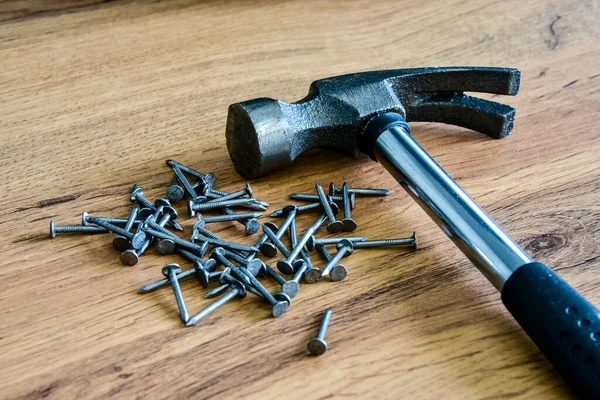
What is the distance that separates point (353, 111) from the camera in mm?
1488

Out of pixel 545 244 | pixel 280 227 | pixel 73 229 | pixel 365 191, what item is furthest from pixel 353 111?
pixel 73 229

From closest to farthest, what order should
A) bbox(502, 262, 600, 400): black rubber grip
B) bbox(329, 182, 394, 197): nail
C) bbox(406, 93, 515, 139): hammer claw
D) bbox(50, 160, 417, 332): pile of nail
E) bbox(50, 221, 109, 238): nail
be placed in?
bbox(502, 262, 600, 400): black rubber grip, bbox(50, 160, 417, 332): pile of nail, bbox(50, 221, 109, 238): nail, bbox(329, 182, 394, 197): nail, bbox(406, 93, 515, 139): hammer claw

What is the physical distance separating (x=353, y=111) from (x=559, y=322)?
62 centimetres

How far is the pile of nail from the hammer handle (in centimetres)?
11

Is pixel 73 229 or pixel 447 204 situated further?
pixel 73 229

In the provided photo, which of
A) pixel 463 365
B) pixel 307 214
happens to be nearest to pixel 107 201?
pixel 307 214

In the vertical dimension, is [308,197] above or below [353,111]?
below

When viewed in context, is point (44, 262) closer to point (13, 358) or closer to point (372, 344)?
point (13, 358)

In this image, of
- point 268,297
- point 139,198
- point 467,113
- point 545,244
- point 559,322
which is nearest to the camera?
point 559,322

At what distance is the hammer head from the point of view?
1.45m

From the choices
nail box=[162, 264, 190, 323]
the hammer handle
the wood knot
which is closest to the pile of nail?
nail box=[162, 264, 190, 323]

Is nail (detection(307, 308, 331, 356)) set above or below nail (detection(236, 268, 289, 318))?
below

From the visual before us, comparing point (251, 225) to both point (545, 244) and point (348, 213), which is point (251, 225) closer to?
point (348, 213)

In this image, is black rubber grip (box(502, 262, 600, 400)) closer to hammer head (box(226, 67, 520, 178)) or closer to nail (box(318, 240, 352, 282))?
nail (box(318, 240, 352, 282))
